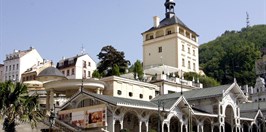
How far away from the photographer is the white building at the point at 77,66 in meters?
96.9

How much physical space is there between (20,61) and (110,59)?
3294 centimetres

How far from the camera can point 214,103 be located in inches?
1955

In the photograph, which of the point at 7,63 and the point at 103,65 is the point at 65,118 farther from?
the point at 7,63

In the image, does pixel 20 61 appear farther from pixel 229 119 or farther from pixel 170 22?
pixel 229 119

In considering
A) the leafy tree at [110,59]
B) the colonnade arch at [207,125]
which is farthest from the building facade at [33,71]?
the colonnade arch at [207,125]

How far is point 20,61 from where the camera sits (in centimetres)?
10175

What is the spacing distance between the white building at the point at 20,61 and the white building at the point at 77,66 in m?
6.38

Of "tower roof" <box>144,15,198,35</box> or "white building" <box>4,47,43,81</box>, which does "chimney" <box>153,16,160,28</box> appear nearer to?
"tower roof" <box>144,15,198,35</box>

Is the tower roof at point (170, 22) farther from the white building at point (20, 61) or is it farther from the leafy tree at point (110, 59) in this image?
the white building at point (20, 61)

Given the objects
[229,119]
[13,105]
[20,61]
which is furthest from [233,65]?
[13,105]

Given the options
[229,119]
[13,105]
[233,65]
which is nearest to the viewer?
[13,105]

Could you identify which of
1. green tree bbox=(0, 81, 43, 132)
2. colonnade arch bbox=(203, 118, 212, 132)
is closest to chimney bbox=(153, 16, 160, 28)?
colonnade arch bbox=(203, 118, 212, 132)

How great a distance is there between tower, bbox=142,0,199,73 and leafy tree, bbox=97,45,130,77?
9190 mm

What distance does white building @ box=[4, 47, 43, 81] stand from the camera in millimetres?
101938
